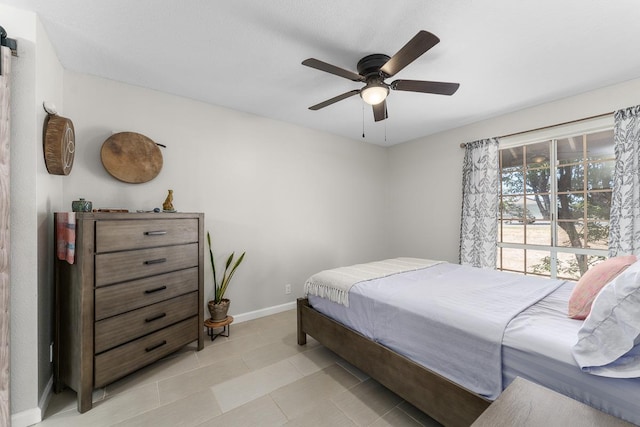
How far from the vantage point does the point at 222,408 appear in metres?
1.70

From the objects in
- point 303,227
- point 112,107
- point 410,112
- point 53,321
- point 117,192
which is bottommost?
point 53,321

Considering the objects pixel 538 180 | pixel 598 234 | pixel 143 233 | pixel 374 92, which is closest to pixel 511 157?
pixel 538 180

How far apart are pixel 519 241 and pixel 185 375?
3829 millimetres

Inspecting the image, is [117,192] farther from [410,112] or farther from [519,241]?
[519,241]

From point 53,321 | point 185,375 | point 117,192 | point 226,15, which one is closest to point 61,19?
point 226,15

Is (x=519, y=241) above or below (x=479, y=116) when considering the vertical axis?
below

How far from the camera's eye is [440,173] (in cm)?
387

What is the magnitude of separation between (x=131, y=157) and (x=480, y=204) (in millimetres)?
3850

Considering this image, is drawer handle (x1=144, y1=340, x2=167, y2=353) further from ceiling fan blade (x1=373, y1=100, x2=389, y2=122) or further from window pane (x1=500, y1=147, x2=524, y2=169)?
window pane (x1=500, y1=147, x2=524, y2=169)

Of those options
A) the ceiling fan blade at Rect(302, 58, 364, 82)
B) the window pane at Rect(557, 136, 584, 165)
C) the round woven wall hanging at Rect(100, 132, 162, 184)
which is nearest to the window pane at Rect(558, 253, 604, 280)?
the window pane at Rect(557, 136, 584, 165)

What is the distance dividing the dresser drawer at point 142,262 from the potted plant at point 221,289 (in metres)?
0.49

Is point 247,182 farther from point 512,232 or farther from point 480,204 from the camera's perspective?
point 512,232

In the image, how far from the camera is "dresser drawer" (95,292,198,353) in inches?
69.3

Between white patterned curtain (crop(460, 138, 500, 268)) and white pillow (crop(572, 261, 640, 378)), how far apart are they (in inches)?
93.2
